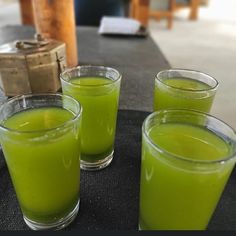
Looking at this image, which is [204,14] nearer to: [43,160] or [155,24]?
[155,24]

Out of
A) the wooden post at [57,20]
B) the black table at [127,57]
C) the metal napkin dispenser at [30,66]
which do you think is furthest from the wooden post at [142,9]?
the metal napkin dispenser at [30,66]

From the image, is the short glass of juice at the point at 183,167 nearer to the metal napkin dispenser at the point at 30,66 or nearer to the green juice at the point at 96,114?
the green juice at the point at 96,114

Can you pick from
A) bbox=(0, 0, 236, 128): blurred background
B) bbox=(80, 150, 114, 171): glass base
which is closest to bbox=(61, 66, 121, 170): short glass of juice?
bbox=(80, 150, 114, 171): glass base

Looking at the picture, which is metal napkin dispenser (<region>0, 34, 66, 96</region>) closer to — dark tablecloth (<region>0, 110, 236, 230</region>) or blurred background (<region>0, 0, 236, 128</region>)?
dark tablecloth (<region>0, 110, 236, 230</region>)

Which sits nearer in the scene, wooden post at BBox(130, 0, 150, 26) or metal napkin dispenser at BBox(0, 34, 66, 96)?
metal napkin dispenser at BBox(0, 34, 66, 96)

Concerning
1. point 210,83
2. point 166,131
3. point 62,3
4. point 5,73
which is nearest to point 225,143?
point 166,131

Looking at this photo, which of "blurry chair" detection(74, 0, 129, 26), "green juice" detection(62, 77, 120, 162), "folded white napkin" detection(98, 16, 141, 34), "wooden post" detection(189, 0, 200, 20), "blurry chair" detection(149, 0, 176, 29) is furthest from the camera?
"wooden post" detection(189, 0, 200, 20)
